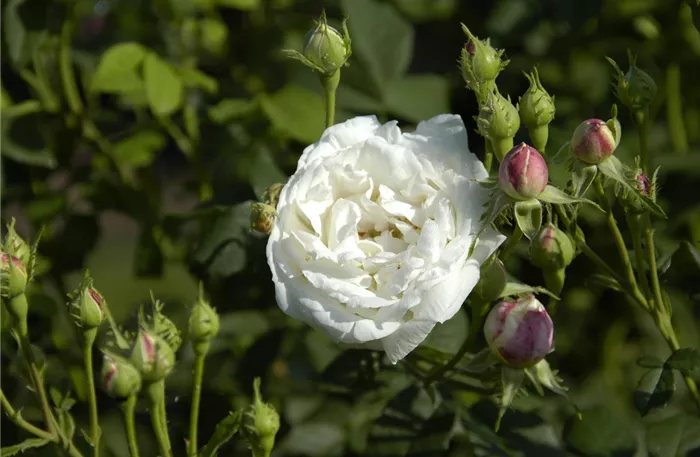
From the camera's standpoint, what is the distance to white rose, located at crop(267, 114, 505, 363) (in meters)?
1.01

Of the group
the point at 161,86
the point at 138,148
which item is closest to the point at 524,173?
the point at 161,86

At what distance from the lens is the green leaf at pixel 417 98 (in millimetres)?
1693

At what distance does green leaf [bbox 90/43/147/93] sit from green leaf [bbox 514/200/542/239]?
2.96ft

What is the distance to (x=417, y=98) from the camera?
174 centimetres

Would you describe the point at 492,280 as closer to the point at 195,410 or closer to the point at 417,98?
the point at 195,410

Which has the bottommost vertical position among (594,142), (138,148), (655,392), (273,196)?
(138,148)

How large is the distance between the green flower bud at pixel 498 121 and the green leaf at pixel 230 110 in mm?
744

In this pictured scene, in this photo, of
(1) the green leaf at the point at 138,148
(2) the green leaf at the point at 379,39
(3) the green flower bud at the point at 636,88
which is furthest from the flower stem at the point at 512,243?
(1) the green leaf at the point at 138,148

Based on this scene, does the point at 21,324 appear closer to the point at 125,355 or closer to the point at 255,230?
the point at 125,355

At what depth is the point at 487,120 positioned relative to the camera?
1.05 m

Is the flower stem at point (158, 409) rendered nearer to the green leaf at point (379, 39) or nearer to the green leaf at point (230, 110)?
the green leaf at point (230, 110)

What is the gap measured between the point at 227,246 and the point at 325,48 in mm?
346

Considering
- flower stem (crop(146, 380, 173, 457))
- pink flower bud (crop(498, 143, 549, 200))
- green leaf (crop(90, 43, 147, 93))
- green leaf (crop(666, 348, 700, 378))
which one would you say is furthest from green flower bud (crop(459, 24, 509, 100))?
green leaf (crop(90, 43, 147, 93))

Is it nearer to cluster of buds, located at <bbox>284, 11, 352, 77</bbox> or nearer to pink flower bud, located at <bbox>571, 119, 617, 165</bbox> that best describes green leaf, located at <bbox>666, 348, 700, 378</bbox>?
pink flower bud, located at <bbox>571, 119, 617, 165</bbox>
